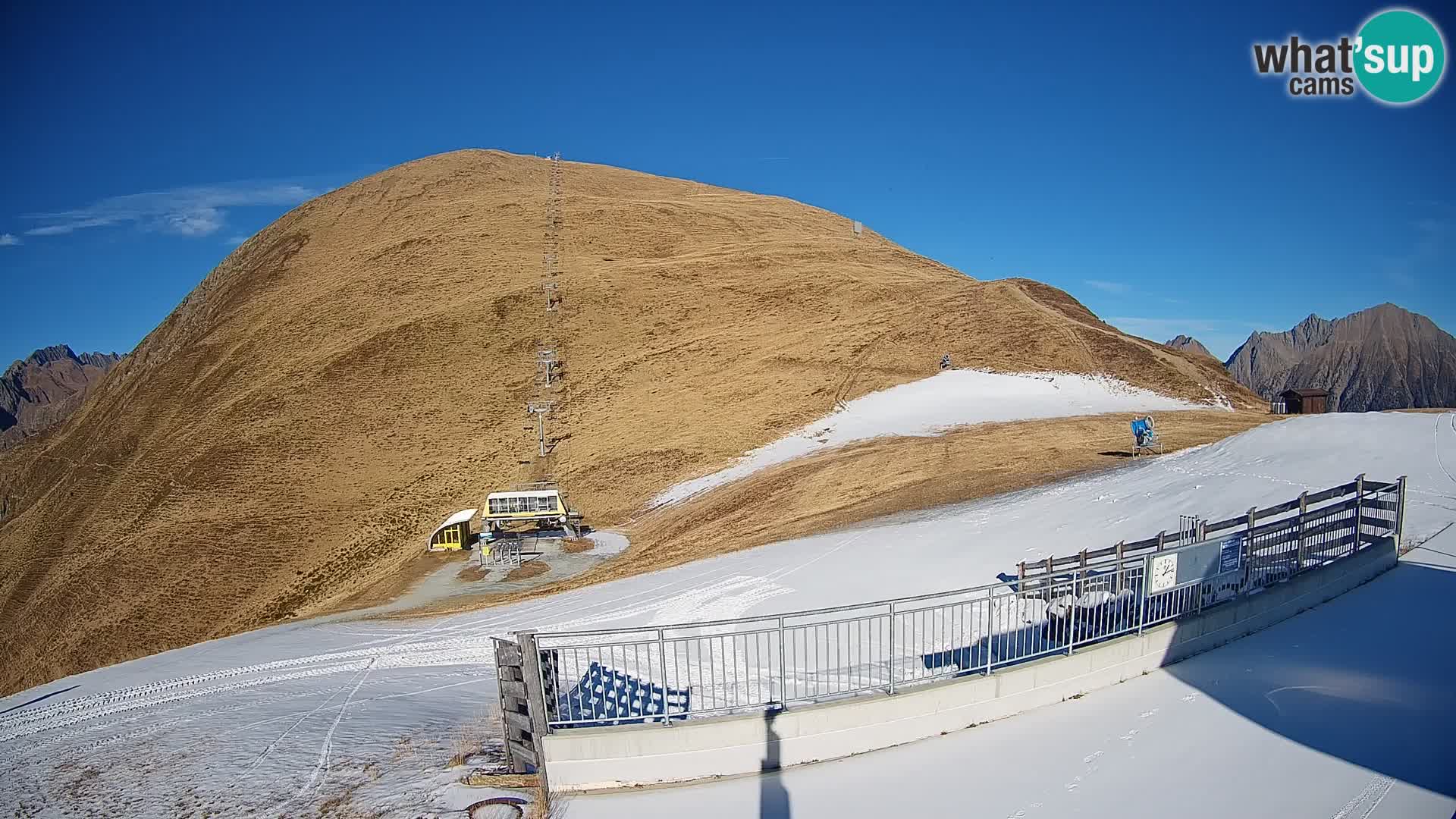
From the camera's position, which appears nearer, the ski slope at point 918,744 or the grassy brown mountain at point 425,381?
the ski slope at point 918,744

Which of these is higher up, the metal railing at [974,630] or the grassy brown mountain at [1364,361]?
the grassy brown mountain at [1364,361]

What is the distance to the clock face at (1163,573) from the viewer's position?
954 cm

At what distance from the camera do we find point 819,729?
8.30 metres

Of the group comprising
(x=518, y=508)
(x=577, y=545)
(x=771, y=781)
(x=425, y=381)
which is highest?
(x=425, y=381)

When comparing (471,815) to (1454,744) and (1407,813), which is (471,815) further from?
(1454,744)

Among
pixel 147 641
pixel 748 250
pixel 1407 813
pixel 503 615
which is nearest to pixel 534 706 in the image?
pixel 1407 813

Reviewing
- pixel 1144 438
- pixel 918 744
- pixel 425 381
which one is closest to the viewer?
pixel 918 744

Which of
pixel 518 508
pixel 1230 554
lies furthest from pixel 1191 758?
pixel 518 508

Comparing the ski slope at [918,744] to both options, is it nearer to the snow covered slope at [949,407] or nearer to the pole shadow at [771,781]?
the pole shadow at [771,781]

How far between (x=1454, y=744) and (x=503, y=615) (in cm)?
1720

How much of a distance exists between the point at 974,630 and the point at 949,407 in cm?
2601

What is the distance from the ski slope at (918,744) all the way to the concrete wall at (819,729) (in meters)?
0.18

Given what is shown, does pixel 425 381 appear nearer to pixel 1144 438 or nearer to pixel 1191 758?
pixel 1144 438

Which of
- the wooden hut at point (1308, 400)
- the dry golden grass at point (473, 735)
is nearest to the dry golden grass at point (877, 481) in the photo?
the wooden hut at point (1308, 400)
